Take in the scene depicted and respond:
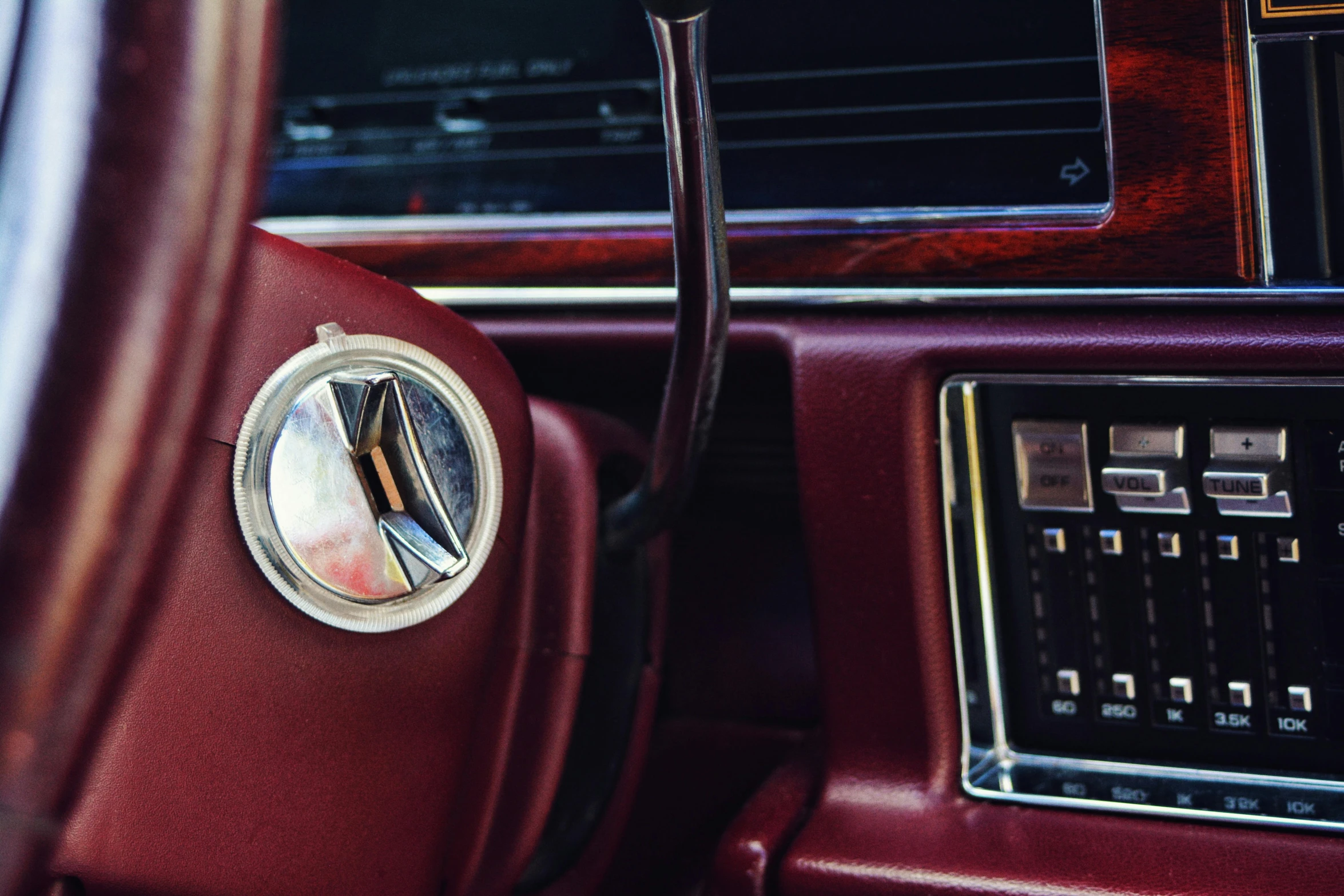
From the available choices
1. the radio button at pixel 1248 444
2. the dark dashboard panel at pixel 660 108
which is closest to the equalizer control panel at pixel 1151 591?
the radio button at pixel 1248 444

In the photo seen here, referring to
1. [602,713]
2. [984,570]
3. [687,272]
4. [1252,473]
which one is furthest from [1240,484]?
[602,713]

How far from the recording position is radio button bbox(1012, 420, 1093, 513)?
0.64m

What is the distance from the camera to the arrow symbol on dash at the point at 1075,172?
614 millimetres

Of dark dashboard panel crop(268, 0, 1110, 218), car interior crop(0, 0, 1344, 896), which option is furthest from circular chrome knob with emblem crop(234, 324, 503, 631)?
dark dashboard panel crop(268, 0, 1110, 218)

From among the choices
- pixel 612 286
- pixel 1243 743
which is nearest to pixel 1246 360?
pixel 1243 743

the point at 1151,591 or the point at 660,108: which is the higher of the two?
the point at 660,108

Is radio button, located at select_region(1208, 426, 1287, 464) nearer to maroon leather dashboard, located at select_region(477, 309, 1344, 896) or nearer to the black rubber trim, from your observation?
maroon leather dashboard, located at select_region(477, 309, 1344, 896)

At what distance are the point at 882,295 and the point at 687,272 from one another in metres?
0.12

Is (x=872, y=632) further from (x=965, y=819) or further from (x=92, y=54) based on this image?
(x=92, y=54)

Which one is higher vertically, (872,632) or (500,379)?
(500,379)

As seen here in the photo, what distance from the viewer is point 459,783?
0.60 metres

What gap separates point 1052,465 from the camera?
0.64 meters

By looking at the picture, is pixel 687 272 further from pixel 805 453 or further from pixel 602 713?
pixel 602 713

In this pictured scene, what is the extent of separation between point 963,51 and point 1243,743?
39 centimetres
